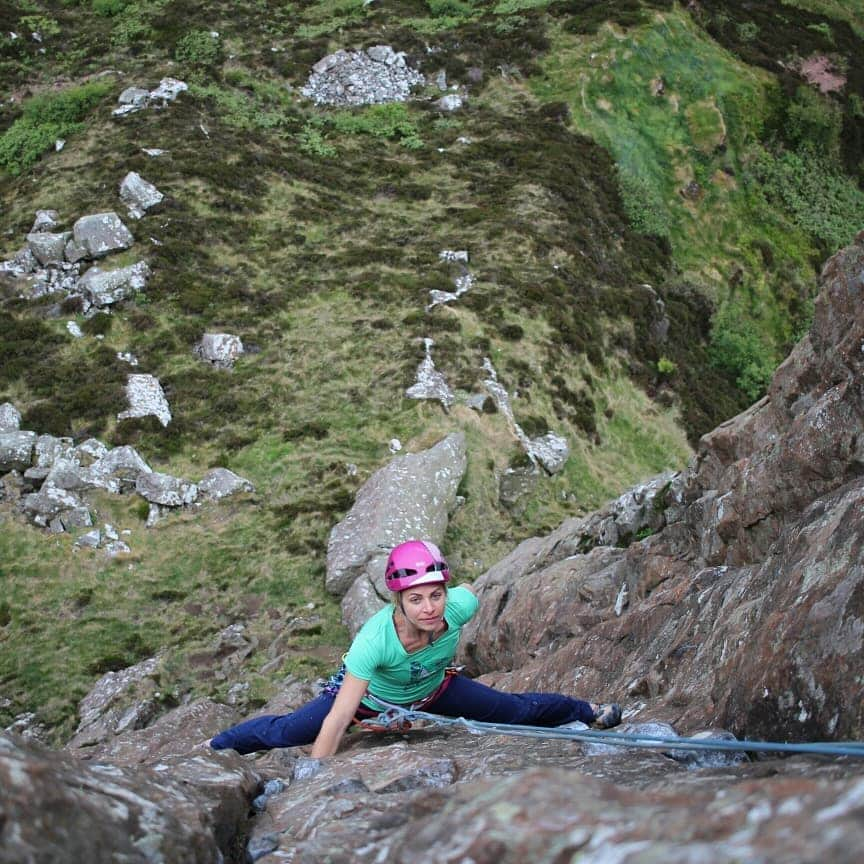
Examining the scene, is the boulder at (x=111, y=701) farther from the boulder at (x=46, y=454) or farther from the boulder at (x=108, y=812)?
the boulder at (x=108, y=812)

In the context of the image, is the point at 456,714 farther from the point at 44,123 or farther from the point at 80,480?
the point at 44,123

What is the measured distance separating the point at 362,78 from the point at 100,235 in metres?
17.1

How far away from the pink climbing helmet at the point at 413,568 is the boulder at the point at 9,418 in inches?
702

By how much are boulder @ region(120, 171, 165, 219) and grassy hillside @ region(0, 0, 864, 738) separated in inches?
18.8

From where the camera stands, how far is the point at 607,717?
7.45 m

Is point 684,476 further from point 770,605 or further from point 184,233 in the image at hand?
point 184,233

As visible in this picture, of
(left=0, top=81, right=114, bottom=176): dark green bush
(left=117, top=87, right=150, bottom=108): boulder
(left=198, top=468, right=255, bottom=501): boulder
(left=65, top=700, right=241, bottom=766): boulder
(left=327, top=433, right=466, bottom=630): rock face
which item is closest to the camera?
(left=65, top=700, right=241, bottom=766): boulder

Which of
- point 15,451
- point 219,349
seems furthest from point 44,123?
point 15,451

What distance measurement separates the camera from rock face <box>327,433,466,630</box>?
18.4 meters

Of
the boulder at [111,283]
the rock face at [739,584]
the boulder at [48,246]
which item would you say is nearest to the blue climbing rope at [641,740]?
the rock face at [739,584]

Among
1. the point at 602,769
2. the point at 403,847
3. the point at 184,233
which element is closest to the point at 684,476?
the point at 602,769

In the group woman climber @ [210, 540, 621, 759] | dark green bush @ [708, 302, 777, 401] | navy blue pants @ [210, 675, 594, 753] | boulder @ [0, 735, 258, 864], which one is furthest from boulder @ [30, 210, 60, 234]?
boulder @ [0, 735, 258, 864]

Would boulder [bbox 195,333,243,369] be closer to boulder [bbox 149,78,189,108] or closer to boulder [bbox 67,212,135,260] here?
boulder [bbox 67,212,135,260]

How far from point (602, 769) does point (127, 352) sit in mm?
21799
